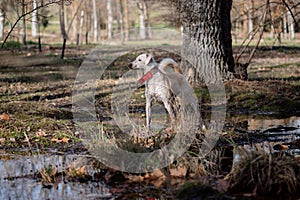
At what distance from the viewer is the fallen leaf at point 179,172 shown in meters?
6.37

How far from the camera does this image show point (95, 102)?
1314cm

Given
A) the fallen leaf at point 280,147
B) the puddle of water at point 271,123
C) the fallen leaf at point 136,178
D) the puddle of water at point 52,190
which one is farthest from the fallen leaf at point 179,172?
the puddle of water at point 271,123

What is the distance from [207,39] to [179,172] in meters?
7.80

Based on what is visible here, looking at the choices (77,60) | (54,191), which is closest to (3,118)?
(54,191)

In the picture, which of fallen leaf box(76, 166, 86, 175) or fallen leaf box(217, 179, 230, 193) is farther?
fallen leaf box(76, 166, 86, 175)

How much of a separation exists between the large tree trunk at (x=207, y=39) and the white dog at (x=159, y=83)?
4608mm

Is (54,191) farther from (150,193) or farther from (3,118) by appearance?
(3,118)

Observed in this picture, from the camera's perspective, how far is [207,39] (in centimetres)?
1378

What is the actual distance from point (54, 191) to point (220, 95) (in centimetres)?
751

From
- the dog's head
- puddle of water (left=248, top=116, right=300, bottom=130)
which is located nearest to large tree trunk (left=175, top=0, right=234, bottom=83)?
puddle of water (left=248, top=116, right=300, bottom=130)

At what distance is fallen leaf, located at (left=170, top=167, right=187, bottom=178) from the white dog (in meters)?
2.32

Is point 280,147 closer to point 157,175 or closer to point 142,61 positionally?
point 157,175

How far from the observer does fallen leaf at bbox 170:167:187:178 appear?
6.37m

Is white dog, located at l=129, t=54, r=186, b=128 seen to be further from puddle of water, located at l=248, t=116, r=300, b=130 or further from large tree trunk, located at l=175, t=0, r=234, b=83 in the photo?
large tree trunk, located at l=175, t=0, r=234, b=83
